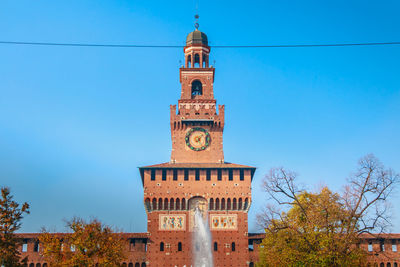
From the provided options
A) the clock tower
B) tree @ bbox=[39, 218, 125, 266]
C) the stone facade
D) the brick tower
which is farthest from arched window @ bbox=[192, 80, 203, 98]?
tree @ bbox=[39, 218, 125, 266]

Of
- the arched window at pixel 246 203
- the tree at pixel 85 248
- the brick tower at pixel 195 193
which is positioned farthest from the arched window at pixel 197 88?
the tree at pixel 85 248

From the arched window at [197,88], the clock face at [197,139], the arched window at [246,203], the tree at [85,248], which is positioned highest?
the arched window at [197,88]

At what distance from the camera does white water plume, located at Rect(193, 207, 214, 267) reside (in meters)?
52.7

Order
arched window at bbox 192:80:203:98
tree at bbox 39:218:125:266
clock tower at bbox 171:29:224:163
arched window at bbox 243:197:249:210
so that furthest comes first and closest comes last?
arched window at bbox 192:80:203:98
clock tower at bbox 171:29:224:163
arched window at bbox 243:197:249:210
tree at bbox 39:218:125:266

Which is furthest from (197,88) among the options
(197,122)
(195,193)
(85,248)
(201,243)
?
(85,248)

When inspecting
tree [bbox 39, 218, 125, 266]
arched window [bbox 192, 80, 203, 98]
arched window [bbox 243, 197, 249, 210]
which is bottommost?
tree [bbox 39, 218, 125, 266]

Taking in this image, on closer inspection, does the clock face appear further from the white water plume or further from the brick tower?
the white water plume

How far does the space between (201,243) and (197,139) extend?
13030 millimetres

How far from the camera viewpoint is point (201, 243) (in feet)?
174

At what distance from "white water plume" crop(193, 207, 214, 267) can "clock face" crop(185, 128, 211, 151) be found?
330 inches

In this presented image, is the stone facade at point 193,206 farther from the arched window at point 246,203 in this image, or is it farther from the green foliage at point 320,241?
the green foliage at point 320,241

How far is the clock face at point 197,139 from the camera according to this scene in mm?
58422

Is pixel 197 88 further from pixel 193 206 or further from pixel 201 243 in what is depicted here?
pixel 201 243

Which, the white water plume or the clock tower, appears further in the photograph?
the clock tower
